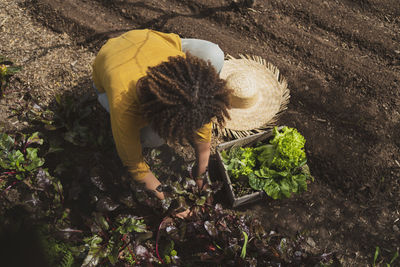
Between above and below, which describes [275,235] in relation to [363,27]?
below

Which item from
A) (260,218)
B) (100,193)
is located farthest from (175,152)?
(260,218)

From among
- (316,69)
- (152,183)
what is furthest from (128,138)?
(316,69)

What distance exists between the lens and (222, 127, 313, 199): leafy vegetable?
211 centimetres

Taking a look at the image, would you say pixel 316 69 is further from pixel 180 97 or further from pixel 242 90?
pixel 180 97

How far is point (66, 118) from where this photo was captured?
244 cm

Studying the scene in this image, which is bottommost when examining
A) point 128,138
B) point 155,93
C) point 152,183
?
point 152,183

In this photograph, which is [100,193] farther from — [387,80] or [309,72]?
[387,80]

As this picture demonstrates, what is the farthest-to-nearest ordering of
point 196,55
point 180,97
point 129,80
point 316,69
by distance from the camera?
point 316,69 → point 196,55 → point 129,80 → point 180,97

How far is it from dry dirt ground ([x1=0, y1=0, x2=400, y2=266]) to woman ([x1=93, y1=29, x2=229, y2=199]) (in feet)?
3.76

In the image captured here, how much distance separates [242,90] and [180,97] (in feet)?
3.56

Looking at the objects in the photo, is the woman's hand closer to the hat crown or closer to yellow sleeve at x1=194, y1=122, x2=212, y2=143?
yellow sleeve at x1=194, y1=122, x2=212, y2=143

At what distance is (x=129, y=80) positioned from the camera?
1551 millimetres

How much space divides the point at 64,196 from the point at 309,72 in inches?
102

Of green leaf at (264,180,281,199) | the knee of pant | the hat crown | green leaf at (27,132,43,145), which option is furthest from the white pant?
green leaf at (264,180,281,199)
